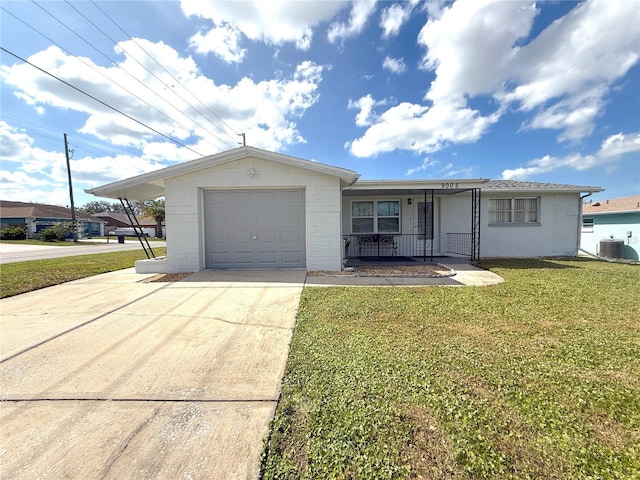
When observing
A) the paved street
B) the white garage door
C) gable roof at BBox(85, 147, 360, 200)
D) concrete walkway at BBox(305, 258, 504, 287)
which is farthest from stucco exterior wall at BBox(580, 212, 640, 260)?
the paved street

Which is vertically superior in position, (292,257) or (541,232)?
(541,232)

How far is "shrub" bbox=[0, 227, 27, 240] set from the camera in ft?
95.8

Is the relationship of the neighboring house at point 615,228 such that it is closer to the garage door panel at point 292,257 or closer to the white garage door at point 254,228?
the garage door panel at point 292,257

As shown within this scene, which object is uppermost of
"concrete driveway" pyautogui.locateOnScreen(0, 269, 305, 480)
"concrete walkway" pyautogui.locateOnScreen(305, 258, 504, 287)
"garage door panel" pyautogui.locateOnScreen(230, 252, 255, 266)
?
"garage door panel" pyautogui.locateOnScreen(230, 252, 255, 266)

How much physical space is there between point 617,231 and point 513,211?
7464 mm

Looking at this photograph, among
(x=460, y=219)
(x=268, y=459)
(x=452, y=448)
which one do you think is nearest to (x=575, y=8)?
(x=460, y=219)

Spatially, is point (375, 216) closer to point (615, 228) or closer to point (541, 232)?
point (541, 232)

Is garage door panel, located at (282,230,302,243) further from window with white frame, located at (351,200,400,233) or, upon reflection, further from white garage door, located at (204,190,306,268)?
window with white frame, located at (351,200,400,233)

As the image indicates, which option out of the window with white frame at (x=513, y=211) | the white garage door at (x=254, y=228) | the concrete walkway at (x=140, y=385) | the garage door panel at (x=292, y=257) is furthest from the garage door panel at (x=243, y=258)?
the window with white frame at (x=513, y=211)

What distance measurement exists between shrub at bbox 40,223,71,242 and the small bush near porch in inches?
1333

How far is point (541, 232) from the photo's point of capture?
1119cm

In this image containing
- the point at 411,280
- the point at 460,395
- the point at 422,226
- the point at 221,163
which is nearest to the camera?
the point at 460,395

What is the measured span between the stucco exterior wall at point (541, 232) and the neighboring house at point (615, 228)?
3172 mm

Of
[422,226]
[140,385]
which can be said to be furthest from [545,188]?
[140,385]
